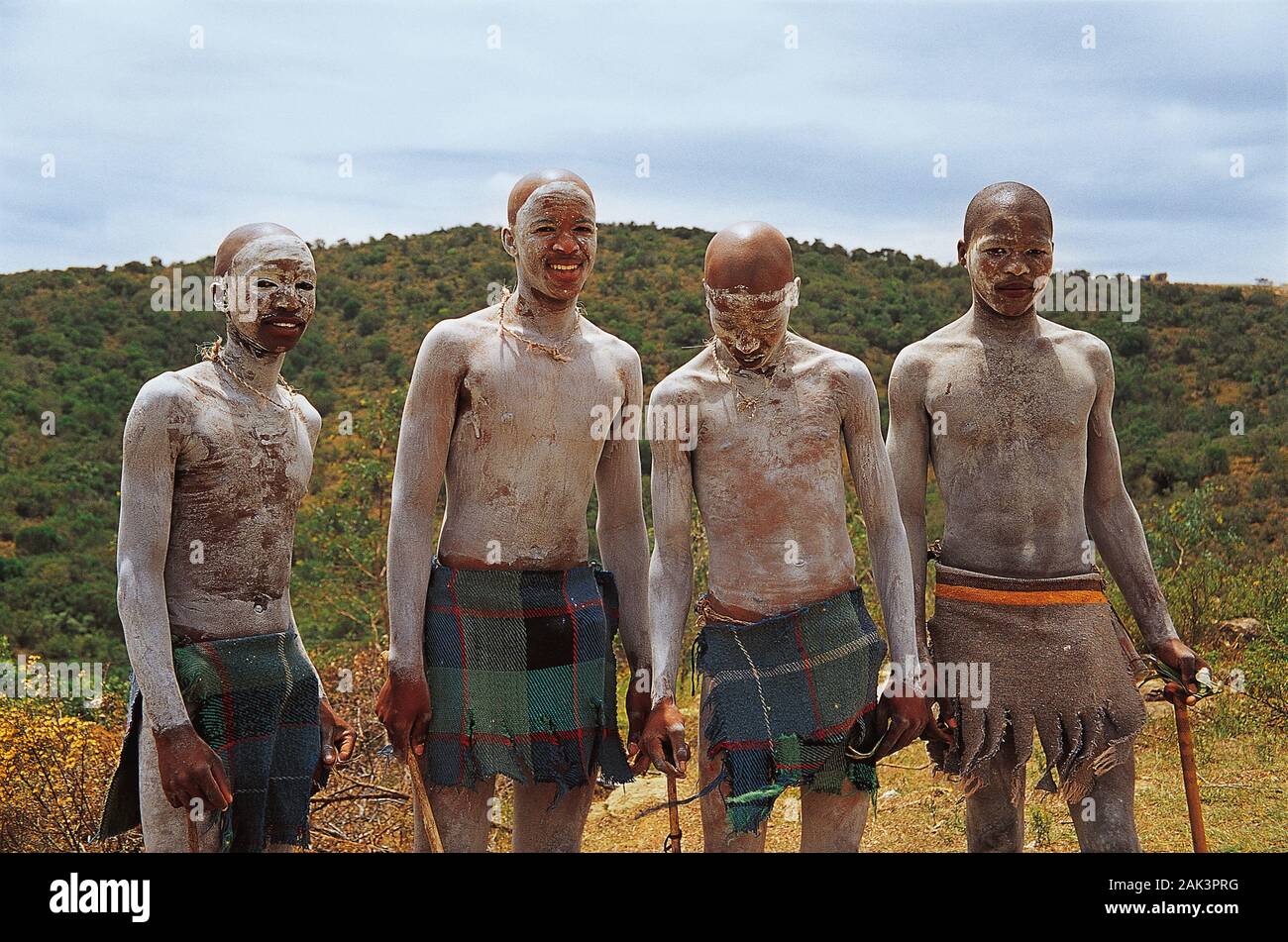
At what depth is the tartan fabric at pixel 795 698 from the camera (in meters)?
3.54

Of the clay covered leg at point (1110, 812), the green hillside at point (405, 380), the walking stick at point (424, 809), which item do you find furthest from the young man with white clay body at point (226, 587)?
the green hillside at point (405, 380)

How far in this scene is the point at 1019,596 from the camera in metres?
3.84

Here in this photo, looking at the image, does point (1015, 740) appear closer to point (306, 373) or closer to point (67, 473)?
point (67, 473)

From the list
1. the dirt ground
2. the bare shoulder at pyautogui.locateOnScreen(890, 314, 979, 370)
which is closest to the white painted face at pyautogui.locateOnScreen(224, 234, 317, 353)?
the bare shoulder at pyautogui.locateOnScreen(890, 314, 979, 370)

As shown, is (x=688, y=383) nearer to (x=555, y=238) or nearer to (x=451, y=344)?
(x=555, y=238)

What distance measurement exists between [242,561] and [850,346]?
16709 millimetres

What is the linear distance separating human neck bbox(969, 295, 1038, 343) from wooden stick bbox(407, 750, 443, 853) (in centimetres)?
215

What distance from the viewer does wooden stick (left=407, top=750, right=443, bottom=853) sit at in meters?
3.46

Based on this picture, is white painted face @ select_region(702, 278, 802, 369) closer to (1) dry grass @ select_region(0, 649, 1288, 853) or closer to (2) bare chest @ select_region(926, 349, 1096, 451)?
(2) bare chest @ select_region(926, 349, 1096, 451)

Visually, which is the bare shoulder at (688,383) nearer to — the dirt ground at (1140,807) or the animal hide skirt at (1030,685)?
the animal hide skirt at (1030,685)

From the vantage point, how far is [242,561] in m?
3.41

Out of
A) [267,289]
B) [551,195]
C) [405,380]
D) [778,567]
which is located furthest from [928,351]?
[405,380]

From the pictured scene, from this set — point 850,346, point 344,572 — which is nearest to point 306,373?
point 850,346

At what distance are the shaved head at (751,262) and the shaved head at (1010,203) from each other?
741 millimetres
